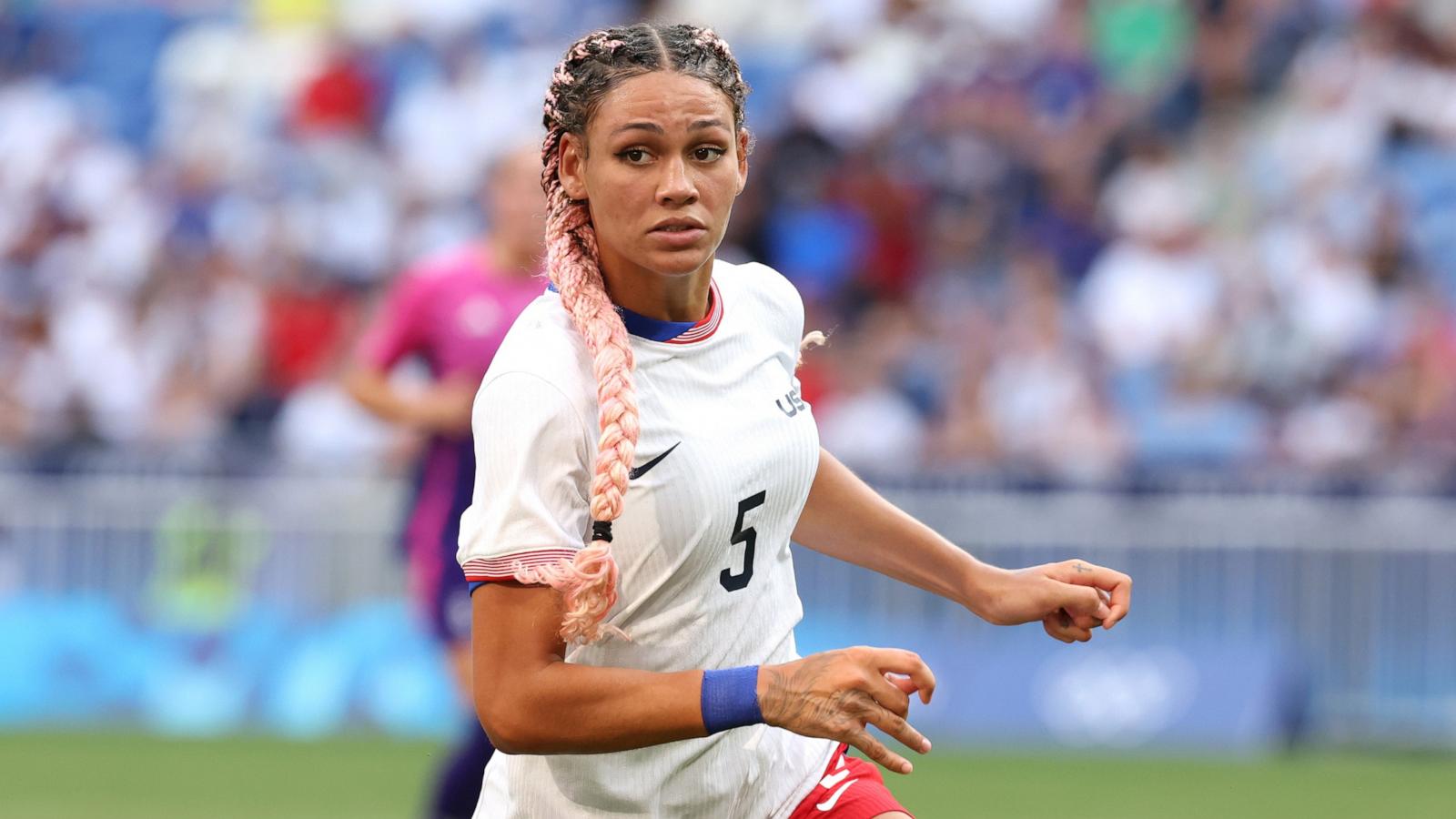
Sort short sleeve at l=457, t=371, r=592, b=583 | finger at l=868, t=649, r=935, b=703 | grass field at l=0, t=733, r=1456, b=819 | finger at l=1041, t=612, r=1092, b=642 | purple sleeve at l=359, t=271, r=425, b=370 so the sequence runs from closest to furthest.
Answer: finger at l=868, t=649, r=935, b=703
short sleeve at l=457, t=371, r=592, b=583
finger at l=1041, t=612, r=1092, b=642
purple sleeve at l=359, t=271, r=425, b=370
grass field at l=0, t=733, r=1456, b=819

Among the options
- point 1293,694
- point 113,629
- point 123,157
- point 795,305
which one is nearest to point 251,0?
point 123,157

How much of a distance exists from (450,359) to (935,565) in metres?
3.68

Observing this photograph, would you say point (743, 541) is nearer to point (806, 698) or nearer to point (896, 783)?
point (806, 698)

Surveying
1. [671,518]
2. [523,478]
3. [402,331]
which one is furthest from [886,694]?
[402,331]

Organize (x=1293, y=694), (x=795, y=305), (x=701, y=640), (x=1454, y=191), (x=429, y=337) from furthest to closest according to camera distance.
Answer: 1. (x=1454, y=191)
2. (x=1293, y=694)
3. (x=429, y=337)
4. (x=795, y=305)
5. (x=701, y=640)

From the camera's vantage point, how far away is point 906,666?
3.33 m

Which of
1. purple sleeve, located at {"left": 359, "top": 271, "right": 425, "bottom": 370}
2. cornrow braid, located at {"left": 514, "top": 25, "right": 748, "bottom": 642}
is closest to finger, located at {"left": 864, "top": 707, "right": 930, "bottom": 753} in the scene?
cornrow braid, located at {"left": 514, "top": 25, "right": 748, "bottom": 642}

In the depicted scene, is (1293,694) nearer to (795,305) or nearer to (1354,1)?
(1354,1)

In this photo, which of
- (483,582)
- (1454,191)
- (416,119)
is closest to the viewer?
(483,582)

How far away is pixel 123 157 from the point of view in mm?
16547

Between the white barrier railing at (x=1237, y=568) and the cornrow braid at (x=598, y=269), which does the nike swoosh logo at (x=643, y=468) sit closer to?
the cornrow braid at (x=598, y=269)

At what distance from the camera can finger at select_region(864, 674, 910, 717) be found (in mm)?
3346

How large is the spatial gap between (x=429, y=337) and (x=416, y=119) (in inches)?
326

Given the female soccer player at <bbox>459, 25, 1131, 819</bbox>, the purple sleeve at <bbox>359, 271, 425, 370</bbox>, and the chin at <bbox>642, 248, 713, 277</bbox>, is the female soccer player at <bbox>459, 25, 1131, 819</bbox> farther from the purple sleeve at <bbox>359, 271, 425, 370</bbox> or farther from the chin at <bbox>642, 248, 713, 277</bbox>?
the purple sleeve at <bbox>359, 271, 425, 370</bbox>
